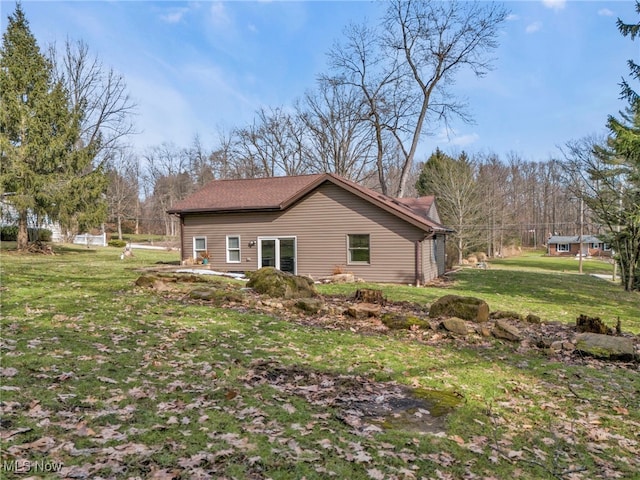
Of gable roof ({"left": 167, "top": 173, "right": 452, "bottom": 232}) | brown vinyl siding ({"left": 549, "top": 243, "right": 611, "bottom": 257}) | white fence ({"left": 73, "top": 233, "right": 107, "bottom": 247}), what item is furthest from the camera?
brown vinyl siding ({"left": 549, "top": 243, "right": 611, "bottom": 257})

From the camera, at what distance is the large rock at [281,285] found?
1124 cm

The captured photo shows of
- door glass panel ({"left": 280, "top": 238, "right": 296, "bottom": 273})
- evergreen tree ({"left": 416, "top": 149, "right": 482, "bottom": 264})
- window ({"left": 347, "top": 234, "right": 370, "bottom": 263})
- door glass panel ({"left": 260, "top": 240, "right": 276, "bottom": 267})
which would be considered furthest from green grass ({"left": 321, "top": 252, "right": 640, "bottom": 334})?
evergreen tree ({"left": 416, "top": 149, "right": 482, "bottom": 264})

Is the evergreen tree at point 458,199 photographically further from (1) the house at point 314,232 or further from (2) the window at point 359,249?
(2) the window at point 359,249

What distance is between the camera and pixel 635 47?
13.5 meters

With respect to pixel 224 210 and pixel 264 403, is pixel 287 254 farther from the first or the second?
pixel 264 403

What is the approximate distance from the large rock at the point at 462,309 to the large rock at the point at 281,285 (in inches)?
141

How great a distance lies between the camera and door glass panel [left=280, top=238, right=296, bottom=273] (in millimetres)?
19656

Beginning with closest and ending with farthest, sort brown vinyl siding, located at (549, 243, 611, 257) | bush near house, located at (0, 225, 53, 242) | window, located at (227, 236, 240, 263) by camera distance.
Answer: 1. window, located at (227, 236, 240, 263)
2. bush near house, located at (0, 225, 53, 242)
3. brown vinyl siding, located at (549, 243, 611, 257)

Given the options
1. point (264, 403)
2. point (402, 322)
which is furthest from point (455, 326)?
point (264, 403)

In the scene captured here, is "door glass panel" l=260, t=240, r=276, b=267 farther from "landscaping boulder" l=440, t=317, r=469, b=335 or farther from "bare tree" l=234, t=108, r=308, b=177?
"bare tree" l=234, t=108, r=308, b=177

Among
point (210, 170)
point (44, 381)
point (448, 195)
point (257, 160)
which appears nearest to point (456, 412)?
point (44, 381)

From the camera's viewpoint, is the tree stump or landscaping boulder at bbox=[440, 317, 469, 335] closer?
landscaping boulder at bbox=[440, 317, 469, 335]

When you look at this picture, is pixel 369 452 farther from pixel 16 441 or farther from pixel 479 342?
pixel 479 342

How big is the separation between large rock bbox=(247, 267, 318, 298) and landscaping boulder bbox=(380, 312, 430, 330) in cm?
302
